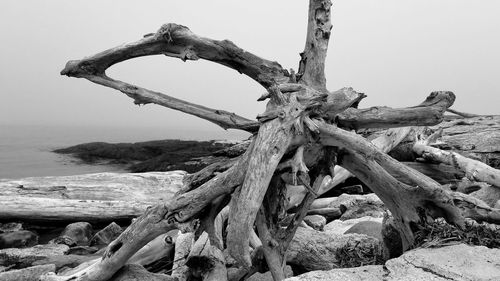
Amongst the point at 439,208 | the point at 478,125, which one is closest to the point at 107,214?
the point at 439,208

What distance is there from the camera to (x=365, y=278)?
3.38 metres

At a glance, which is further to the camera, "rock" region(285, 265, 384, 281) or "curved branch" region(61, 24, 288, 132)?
"curved branch" region(61, 24, 288, 132)

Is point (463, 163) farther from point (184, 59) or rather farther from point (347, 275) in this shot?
point (347, 275)

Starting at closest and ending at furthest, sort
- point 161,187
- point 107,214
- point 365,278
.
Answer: point 365,278, point 107,214, point 161,187

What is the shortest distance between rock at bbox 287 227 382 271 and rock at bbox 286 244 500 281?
4.20ft

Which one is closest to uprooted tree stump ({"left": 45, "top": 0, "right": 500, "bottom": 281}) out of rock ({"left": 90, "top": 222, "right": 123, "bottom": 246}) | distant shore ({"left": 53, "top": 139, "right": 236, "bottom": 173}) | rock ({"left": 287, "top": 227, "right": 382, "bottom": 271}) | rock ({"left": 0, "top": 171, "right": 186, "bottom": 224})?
rock ({"left": 287, "top": 227, "right": 382, "bottom": 271})

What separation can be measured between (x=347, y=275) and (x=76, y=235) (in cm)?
646

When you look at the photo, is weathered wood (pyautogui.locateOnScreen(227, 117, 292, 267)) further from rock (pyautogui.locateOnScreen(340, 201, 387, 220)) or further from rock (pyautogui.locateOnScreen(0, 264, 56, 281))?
rock (pyautogui.locateOnScreen(340, 201, 387, 220))

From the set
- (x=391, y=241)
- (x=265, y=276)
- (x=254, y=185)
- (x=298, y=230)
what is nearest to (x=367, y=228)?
(x=298, y=230)

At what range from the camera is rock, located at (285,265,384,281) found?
3324mm

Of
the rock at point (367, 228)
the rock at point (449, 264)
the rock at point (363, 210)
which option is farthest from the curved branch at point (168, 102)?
the rock at point (363, 210)

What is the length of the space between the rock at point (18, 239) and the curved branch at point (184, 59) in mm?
4426

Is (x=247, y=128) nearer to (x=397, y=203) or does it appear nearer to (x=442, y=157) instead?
(x=397, y=203)

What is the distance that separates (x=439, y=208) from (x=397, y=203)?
15.7 inches
